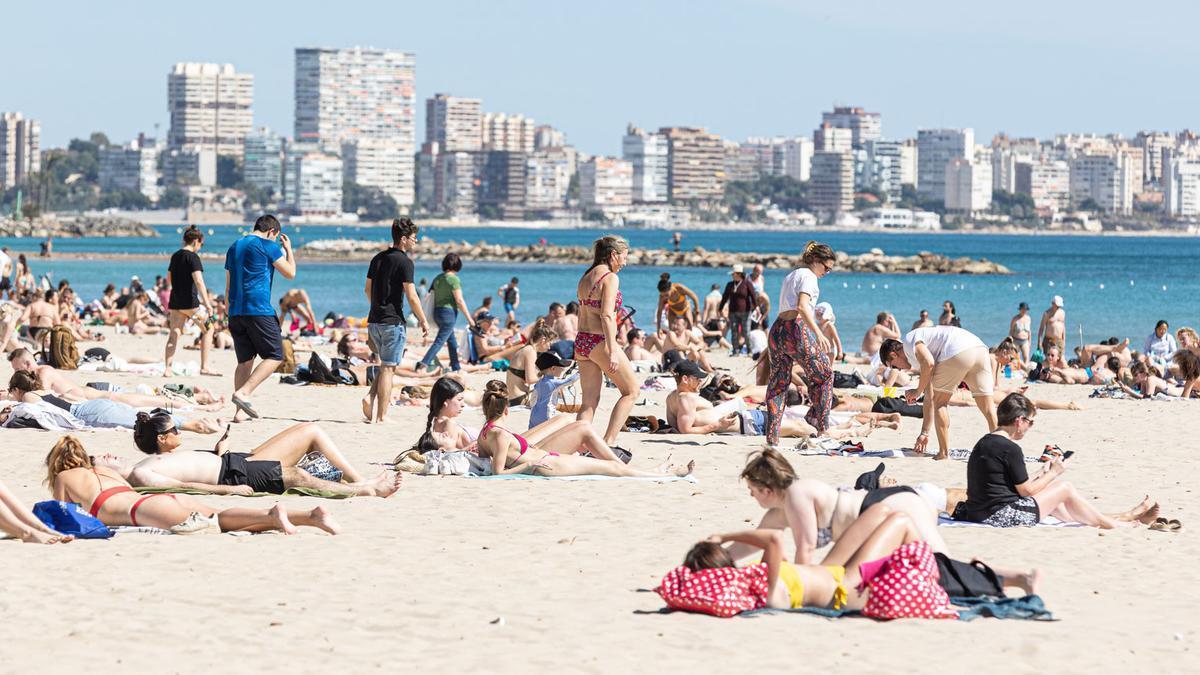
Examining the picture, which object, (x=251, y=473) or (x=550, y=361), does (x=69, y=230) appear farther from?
(x=251, y=473)

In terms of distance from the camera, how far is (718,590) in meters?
6.32

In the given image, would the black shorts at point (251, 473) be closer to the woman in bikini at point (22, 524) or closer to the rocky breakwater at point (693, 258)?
the woman in bikini at point (22, 524)

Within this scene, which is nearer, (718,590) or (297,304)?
(718,590)

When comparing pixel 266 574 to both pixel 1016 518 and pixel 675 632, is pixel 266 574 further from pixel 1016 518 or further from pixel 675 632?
pixel 1016 518

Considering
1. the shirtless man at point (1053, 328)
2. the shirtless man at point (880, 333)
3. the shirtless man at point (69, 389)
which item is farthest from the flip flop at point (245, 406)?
the shirtless man at point (1053, 328)

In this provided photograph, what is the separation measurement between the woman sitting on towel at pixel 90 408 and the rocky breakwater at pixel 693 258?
53321 millimetres

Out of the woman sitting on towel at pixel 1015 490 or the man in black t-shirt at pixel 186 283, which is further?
the man in black t-shirt at pixel 186 283

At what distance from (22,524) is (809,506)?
356cm

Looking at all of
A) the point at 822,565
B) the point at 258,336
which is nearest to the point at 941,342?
the point at 822,565

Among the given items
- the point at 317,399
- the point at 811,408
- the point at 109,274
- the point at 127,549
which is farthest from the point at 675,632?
the point at 109,274

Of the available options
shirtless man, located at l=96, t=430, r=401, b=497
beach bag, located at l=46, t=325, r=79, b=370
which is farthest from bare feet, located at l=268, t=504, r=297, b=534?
beach bag, located at l=46, t=325, r=79, b=370

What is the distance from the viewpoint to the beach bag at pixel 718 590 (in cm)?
630

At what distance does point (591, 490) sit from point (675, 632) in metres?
3.25

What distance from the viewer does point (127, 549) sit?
7445mm
